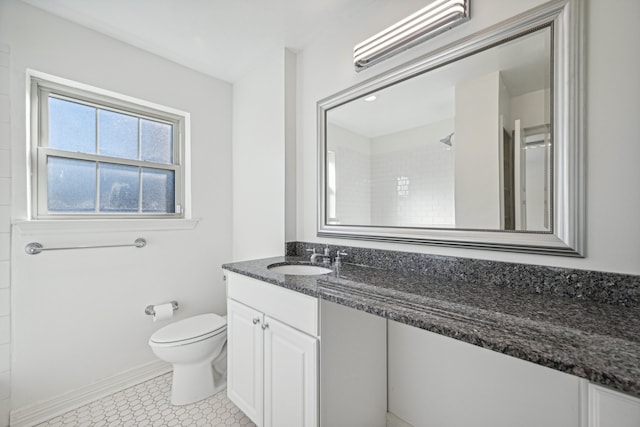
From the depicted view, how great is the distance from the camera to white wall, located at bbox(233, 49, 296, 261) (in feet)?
6.42

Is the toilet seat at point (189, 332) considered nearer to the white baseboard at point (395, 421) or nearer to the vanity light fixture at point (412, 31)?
the white baseboard at point (395, 421)

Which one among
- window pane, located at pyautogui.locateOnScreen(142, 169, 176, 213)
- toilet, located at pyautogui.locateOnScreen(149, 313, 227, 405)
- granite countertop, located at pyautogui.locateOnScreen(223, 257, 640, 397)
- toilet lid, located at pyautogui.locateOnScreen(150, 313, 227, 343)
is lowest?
toilet, located at pyautogui.locateOnScreen(149, 313, 227, 405)

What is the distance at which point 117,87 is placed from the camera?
72.6 inches

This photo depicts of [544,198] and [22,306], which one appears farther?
[22,306]

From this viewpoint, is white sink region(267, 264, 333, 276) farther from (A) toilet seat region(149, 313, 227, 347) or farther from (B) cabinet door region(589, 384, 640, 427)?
(B) cabinet door region(589, 384, 640, 427)

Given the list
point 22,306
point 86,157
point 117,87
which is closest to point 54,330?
point 22,306

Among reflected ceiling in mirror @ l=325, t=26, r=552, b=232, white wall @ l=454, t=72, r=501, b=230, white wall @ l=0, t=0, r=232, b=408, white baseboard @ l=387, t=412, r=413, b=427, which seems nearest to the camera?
reflected ceiling in mirror @ l=325, t=26, r=552, b=232

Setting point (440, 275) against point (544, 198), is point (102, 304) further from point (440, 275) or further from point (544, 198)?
point (544, 198)

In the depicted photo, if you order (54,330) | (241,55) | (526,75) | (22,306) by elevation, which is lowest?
(54,330)

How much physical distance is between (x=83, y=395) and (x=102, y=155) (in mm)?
1516

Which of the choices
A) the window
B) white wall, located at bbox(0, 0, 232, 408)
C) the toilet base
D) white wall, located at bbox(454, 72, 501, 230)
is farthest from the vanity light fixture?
the toilet base

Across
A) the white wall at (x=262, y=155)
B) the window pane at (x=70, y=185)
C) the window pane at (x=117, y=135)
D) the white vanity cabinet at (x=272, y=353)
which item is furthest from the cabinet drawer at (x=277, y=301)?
the window pane at (x=117, y=135)

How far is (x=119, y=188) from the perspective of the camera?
1.93 metres

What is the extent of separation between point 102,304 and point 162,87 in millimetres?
1575
